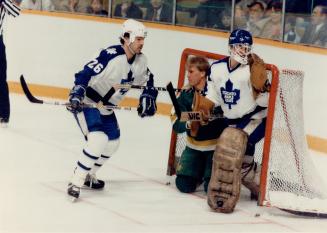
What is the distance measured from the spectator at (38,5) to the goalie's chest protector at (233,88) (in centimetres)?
410

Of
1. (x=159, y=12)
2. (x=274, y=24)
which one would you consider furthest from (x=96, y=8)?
(x=274, y=24)

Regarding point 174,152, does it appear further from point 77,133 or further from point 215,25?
point 215,25

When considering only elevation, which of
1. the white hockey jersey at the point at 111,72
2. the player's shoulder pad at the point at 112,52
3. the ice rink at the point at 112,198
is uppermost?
the player's shoulder pad at the point at 112,52

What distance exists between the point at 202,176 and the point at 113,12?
362cm

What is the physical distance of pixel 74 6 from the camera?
9.43 meters

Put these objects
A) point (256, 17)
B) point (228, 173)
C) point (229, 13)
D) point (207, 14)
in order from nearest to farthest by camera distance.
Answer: point (228, 173)
point (256, 17)
point (229, 13)
point (207, 14)

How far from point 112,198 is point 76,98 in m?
0.59

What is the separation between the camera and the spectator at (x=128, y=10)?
358 inches

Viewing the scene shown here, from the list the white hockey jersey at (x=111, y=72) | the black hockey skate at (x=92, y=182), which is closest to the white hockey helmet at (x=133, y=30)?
the white hockey jersey at (x=111, y=72)

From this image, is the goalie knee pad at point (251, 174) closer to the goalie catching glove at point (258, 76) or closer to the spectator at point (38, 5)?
the goalie catching glove at point (258, 76)

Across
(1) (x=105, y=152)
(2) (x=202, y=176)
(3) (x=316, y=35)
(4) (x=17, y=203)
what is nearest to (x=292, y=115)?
(2) (x=202, y=176)

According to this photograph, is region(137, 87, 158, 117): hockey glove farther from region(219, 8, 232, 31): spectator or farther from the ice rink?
region(219, 8, 232, 31): spectator

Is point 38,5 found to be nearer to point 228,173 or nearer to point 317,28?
point 317,28

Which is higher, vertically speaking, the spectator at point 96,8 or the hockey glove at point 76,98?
the spectator at point 96,8
